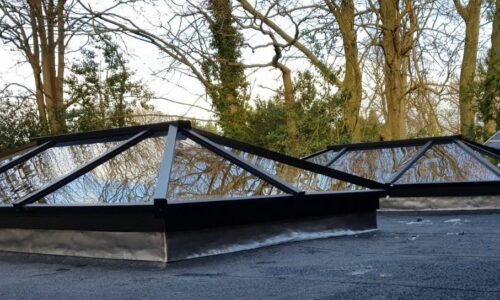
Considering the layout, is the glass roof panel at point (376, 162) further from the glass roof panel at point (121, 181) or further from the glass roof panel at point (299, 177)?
the glass roof panel at point (121, 181)

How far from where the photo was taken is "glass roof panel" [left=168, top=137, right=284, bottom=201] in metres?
4.38

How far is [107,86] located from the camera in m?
19.5

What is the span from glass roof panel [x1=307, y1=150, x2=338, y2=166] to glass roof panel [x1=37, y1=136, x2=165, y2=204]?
16.9 feet

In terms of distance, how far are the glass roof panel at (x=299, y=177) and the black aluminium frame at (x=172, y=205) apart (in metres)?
0.11

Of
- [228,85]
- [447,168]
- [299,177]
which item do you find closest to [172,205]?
[299,177]

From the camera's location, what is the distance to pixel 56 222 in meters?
4.44

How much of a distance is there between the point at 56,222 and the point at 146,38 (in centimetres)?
1404

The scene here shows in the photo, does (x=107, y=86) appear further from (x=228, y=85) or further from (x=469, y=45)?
(x=469, y=45)

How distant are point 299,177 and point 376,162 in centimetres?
383

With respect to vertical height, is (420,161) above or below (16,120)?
below

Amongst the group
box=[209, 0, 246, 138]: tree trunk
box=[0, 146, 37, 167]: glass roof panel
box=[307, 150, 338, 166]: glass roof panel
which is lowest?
box=[0, 146, 37, 167]: glass roof panel

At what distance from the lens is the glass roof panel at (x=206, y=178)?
4.38 metres

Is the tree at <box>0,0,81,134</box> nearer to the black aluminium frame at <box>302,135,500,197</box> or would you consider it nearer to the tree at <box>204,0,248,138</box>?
the tree at <box>204,0,248,138</box>

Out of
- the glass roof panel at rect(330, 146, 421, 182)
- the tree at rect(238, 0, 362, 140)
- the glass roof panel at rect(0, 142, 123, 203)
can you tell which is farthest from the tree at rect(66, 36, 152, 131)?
the glass roof panel at rect(0, 142, 123, 203)
